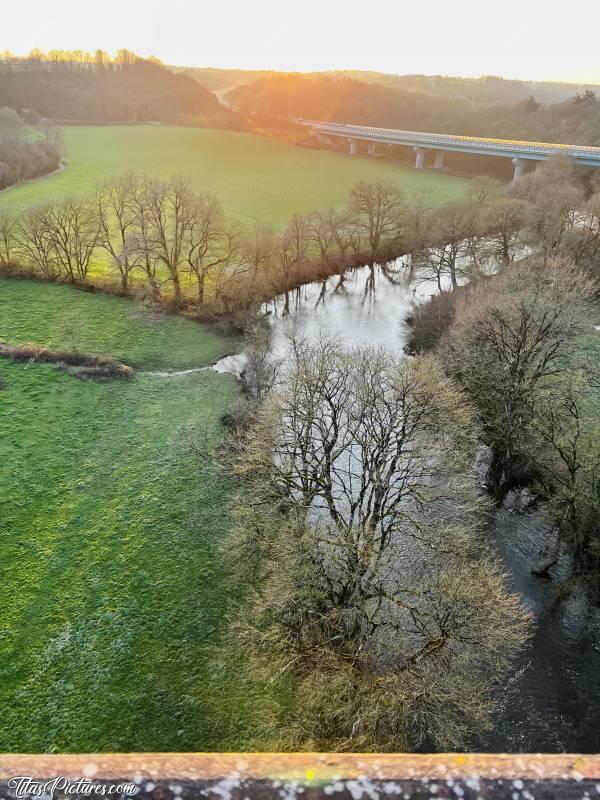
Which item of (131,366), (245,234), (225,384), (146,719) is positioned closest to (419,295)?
(245,234)

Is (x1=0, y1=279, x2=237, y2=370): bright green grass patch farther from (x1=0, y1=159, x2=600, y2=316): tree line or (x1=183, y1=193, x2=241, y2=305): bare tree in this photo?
(x1=183, y1=193, x2=241, y2=305): bare tree

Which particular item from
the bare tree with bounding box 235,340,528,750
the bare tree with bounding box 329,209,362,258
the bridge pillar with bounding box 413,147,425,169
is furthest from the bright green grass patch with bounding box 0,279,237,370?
the bridge pillar with bounding box 413,147,425,169

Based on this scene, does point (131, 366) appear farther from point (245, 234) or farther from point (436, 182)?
point (436, 182)

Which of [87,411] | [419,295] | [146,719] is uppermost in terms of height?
[419,295]

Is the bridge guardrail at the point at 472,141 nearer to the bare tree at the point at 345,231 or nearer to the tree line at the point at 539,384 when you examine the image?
the bare tree at the point at 345,231

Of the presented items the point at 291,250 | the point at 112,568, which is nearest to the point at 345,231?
the point at 291,250

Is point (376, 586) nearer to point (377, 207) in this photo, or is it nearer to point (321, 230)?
point (321, 230)

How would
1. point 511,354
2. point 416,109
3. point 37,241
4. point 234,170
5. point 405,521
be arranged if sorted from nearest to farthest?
point 405,521, point 511,354, point 37,241, point 234,170, point 416,109
